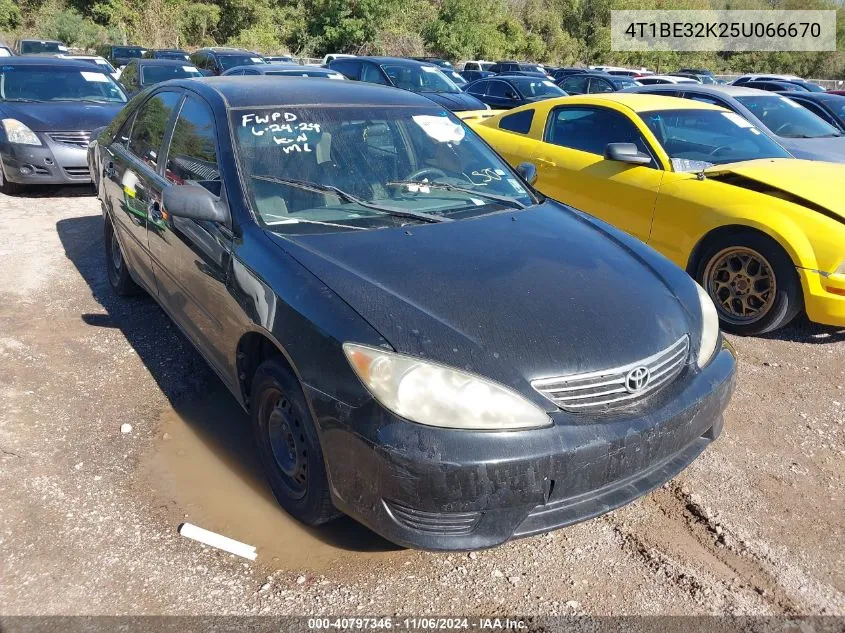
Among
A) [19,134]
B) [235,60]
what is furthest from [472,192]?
[235,60]

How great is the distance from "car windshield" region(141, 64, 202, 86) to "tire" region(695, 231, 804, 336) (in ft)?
34.8

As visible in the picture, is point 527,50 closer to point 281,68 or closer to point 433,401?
point 281,68

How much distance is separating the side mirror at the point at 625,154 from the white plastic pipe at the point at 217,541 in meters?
3.99

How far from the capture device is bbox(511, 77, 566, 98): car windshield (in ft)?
48.6

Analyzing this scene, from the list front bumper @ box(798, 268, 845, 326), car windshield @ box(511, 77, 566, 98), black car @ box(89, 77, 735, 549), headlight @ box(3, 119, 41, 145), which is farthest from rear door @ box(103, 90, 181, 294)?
car windshield @ box(511, 77, 566, 98)

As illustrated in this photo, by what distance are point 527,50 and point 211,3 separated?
19889mm

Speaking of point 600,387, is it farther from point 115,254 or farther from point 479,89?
point 479,89

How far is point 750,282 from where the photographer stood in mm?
4832

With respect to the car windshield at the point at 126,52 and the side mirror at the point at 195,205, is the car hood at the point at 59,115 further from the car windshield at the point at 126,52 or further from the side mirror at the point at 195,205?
the car windshield at the point at 126,52

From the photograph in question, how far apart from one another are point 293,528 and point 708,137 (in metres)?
4.81

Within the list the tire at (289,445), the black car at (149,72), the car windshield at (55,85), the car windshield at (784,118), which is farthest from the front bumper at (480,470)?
the black car at (149,72)

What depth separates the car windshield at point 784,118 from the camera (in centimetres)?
801

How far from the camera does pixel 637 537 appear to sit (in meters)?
2.87

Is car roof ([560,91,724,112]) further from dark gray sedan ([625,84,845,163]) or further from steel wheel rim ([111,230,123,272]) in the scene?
steel wheel rim ([111,230,123,272])
